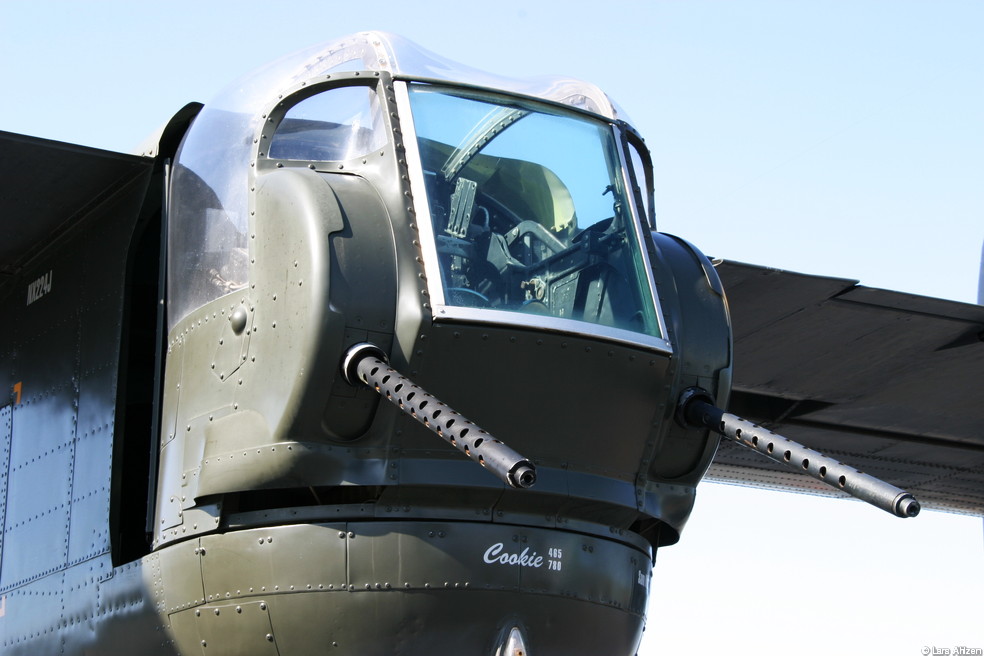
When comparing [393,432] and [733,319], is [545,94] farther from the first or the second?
[733,319]

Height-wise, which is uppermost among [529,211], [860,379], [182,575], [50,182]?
[860,379]

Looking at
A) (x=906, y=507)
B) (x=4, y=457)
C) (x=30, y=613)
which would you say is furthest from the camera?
(x=4, y=457)

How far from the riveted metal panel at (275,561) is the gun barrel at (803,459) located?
168 cm

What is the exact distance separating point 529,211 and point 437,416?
142cm

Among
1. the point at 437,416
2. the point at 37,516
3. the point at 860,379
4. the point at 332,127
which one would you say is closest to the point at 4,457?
the point at 37,516

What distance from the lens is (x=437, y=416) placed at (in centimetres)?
514

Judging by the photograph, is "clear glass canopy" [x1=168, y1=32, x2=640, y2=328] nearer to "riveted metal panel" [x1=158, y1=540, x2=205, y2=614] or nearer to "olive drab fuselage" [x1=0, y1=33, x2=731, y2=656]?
"olive drab fuselage" [x1=0, y1=33, x2=731, y2=656]

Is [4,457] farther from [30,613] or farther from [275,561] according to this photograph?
[275,561]

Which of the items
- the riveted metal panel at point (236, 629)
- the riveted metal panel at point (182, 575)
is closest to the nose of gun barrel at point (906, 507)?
the riveted metal panel at point (236, 629)

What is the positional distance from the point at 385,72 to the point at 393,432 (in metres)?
1.67

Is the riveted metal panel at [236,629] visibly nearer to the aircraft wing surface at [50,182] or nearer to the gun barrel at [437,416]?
the gun barrel at [437,416]

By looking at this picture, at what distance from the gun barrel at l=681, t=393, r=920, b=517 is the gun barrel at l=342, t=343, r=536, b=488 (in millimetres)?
1218

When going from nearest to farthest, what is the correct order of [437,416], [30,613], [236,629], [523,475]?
[523,475] → [437,416] → [236,629] → [30,613]

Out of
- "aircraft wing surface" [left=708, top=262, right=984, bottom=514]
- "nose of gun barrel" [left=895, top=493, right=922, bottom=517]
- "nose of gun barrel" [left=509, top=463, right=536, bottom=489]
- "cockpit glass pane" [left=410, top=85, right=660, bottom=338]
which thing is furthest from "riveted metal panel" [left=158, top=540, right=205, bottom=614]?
"aircraft wing surface" [left=708, top=262, right=984, bottom=514]
